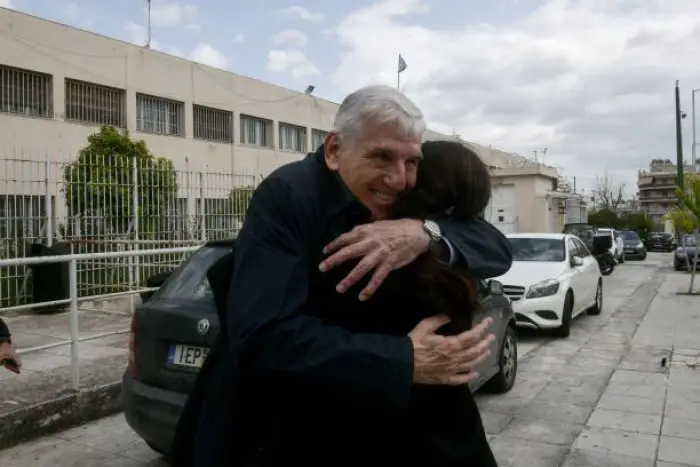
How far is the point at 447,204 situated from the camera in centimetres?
163

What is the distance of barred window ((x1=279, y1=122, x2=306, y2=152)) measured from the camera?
1024 inches

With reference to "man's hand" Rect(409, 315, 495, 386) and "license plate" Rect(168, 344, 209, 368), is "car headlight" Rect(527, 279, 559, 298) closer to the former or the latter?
"license plate" Rect(168, 344, 209, 368)

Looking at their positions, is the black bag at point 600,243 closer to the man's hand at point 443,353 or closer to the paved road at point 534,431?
the paved road at point 534,431

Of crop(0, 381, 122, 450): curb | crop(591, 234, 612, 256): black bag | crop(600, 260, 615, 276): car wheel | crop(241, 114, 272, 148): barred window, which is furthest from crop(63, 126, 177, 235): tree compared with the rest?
crop(600, 260, 615, 276): car wheel

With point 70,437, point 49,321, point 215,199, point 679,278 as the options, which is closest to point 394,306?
point 70,437

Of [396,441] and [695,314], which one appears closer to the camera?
[396,441]

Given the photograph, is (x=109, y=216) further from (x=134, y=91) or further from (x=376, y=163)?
(x=376, y=163)

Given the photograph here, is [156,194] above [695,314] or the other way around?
above

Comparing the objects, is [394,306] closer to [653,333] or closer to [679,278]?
[653,333]

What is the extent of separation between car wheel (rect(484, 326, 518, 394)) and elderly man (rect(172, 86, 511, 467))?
15.9 ft

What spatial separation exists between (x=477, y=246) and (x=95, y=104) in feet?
59.2

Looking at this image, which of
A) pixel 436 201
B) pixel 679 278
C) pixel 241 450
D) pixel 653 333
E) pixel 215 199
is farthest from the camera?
pixel 679 278

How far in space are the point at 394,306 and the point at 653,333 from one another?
31.7 feet

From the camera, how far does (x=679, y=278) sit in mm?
20719
